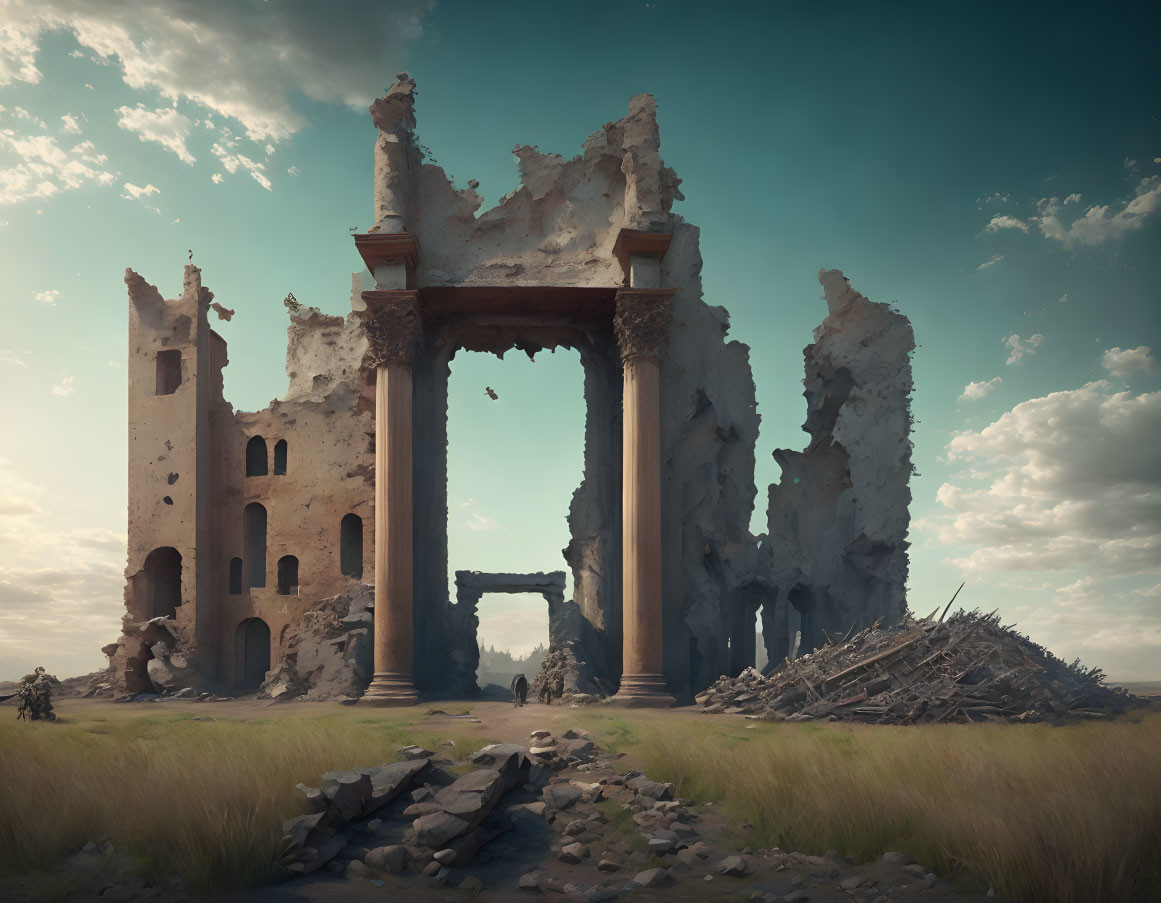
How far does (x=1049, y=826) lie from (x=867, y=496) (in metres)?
23.8

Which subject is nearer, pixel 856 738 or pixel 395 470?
pixel 856 738

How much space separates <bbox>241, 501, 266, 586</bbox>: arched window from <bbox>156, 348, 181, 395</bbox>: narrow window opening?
4858 mm

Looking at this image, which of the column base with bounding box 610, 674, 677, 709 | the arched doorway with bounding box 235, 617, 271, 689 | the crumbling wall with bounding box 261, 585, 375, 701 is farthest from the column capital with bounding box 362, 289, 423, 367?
the arched doorway with bounding box 235, 617, 271, 689

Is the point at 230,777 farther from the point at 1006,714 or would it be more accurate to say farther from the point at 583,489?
the point at 583,489

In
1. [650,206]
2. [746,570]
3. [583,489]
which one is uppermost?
[650,206]

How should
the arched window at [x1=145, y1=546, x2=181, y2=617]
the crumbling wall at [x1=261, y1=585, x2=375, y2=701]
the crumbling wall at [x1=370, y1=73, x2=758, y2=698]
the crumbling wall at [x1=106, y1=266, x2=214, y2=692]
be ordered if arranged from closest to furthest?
the crumbling wall at [x1=370, y1=73, x2=758, y2=698] → the crumbling wall at [x1=261, y1=585, x2=375, y2=701] → the crumbling wall at [x1=106, y1=266, x2=214, y2=692] → the arched window at [x1=145, y1=546, x2=181, y2=617]

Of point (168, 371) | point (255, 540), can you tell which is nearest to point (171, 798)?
point (255, 540)

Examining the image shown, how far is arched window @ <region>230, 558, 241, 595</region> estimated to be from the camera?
29766mm

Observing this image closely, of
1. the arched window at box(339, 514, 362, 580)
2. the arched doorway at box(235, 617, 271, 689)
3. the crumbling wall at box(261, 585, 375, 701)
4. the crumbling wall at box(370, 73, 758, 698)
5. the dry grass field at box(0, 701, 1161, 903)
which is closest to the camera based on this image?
the dry grass field at box(0, 701, 1161, 903)

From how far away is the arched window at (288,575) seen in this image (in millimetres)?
29562

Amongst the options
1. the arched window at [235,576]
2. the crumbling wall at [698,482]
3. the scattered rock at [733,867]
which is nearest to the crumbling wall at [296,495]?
the arched window at [235,576]

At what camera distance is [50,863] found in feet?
24.3

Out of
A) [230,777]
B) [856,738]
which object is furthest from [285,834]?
[856,738]

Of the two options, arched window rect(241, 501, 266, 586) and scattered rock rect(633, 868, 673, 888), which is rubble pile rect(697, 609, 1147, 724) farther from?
arched window rect(241, 501, 266, 586)
